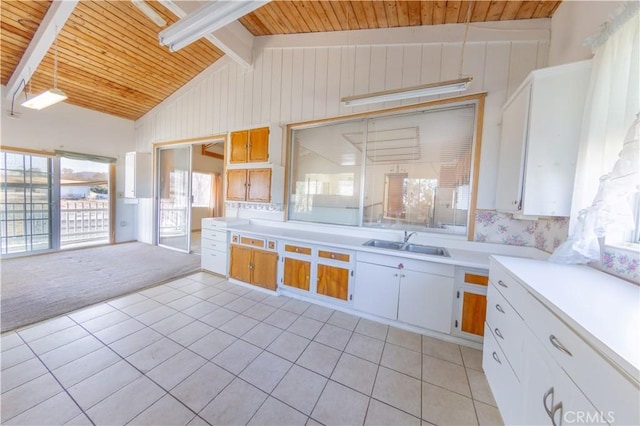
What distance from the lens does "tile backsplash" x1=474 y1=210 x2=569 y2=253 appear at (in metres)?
2.06

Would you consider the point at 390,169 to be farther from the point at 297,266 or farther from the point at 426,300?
the point at 297,266

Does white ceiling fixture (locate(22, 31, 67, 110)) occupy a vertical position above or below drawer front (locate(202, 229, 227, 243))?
above

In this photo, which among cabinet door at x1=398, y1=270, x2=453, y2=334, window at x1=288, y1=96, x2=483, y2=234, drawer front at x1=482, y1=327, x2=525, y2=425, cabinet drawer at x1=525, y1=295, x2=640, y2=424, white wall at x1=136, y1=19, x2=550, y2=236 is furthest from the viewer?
window at x1=288, y1=96, x2=483, y2=234

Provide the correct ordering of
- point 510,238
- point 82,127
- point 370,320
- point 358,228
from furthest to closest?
1. point 82,127
2. point 358,228
3. point 370,320
4. point 510,238

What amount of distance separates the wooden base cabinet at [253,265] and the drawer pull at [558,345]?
266 centimetres

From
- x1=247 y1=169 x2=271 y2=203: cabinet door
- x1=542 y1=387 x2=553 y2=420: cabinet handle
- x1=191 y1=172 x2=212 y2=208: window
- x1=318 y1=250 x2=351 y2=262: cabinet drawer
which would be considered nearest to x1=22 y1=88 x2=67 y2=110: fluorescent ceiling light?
x1=247 y1=169 x2=271 y2=203: cabinet door

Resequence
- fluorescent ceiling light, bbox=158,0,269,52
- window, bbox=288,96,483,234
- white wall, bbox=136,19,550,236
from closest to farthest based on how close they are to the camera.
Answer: fluorescent ceiling light, bbox=158,0,269,52, white wall, bbox=136,19,550,236, window, bbox=288,96,483,234

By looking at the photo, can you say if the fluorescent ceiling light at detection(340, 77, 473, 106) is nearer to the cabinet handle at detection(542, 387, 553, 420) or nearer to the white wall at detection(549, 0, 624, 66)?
the white wall at detection(549, 0, 624, 66)

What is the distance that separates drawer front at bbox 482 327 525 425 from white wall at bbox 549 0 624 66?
7.54 feet

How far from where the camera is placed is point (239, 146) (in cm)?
373

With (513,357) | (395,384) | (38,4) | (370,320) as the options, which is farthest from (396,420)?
(38,4)

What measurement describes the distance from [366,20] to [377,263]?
2.98 meters

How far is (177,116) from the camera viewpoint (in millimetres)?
5047

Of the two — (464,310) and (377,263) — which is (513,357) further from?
(377,263)
